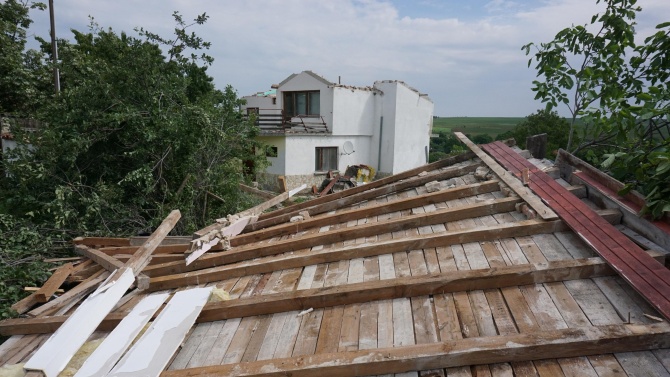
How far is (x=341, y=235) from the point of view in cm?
423

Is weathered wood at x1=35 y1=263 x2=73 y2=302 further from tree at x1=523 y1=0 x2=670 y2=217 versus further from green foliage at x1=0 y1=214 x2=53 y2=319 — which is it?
tree at x1=523 y1=0 x2=670 y2=217

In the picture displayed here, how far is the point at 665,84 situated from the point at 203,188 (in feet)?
34.6

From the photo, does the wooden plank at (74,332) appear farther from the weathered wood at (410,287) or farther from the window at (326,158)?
the window at (326,158)

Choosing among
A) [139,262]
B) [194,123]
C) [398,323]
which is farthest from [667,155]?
[194,123]

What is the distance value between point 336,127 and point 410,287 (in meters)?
22.0

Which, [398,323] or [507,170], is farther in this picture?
[507,170]

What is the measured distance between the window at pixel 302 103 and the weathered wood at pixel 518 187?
64.7 feet

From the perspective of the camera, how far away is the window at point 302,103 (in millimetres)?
24750

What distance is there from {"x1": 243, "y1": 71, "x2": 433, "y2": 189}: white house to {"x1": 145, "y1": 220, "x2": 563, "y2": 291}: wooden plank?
19055mm

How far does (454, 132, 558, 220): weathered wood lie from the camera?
343 cm

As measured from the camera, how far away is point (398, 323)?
102 inches

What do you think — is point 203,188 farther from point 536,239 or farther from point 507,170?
point 536,239

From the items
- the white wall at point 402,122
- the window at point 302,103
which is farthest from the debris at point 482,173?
the white wall at point 402,122

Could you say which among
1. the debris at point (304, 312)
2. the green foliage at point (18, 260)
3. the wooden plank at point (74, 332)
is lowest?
the green foliage at point (18, 260)
